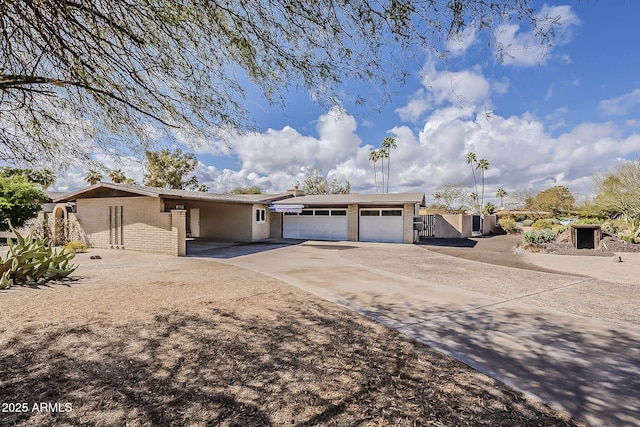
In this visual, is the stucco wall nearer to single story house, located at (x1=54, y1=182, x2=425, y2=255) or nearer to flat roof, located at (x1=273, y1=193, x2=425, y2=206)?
single story house, located at (x1=54, y1=182, x2=425, y2=255)

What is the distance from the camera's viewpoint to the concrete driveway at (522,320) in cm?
338

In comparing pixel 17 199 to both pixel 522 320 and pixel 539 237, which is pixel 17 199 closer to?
pixel 522 320

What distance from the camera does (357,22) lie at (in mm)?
3514

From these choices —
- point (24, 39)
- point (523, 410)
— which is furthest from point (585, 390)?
point (24, 39)

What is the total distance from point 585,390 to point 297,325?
3.70m

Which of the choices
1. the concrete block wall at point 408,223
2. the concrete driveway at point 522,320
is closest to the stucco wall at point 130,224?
the concrete driveway at point 522,320

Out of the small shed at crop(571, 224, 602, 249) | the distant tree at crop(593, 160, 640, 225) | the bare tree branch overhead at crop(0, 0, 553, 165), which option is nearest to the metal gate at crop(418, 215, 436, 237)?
the small shed at crop(571, 224, 602, 249)

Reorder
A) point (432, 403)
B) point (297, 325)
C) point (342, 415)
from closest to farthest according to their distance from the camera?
point (342, 415)
point (432, 403)
point (297, 325)

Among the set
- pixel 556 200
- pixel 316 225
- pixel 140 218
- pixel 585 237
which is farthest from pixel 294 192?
pixel 556 200

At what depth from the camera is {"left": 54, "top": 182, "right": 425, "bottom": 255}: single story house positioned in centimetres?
1493

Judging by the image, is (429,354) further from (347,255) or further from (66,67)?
(347,255)

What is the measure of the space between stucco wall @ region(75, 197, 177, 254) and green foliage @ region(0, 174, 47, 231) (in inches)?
112

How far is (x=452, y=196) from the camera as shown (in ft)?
149

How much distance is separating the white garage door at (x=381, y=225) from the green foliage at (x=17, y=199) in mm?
19704
